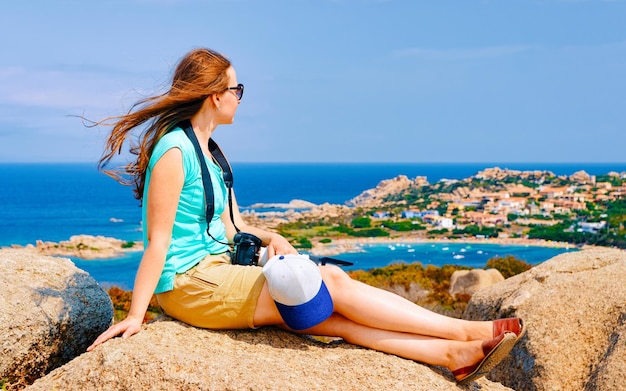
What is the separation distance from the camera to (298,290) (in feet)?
12.2

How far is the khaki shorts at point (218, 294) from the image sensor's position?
4.00m

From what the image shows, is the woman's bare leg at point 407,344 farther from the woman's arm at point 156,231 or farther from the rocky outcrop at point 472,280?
the rocky outcrop at point 472,280

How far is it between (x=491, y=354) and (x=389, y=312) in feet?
2.11

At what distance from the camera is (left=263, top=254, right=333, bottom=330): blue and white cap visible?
12.1ft

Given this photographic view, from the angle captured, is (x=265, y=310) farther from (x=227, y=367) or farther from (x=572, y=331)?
(x=572, y=331)

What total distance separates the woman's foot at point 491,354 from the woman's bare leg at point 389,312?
0.13 meters

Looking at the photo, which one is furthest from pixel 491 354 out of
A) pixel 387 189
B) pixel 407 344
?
pixel 387 189

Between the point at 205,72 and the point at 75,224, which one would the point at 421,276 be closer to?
the point at 205,72

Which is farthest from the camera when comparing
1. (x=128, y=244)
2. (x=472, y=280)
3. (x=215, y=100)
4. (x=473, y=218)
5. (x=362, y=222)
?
(x=362, y=222)

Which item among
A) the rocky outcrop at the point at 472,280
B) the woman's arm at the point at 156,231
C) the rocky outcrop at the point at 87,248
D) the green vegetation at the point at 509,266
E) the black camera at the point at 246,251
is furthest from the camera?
the rocky outcrop at the point at 87,248

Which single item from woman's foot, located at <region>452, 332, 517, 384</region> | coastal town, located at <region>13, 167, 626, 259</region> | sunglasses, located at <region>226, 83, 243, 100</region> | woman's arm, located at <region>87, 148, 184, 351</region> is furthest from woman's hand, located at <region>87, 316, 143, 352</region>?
coastal town, located at <region>13, 167, 626, 259</region>

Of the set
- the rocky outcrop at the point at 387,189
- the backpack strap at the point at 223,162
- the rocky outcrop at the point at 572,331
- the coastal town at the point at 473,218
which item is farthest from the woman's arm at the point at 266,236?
the rocky outcrop at the point at 387,189

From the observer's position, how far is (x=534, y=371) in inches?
217

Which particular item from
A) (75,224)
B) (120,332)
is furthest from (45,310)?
(75,224)
